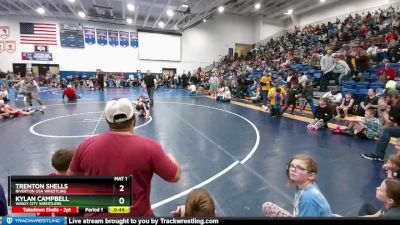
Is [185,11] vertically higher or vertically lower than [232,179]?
higher

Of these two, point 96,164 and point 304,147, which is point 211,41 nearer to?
point 304,147

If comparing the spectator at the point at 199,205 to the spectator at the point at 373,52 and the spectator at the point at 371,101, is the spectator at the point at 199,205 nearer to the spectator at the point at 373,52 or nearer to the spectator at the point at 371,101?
the spectator at the point at 371,101

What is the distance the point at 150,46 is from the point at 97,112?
67.4 feet

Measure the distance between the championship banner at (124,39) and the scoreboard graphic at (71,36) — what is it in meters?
3.83

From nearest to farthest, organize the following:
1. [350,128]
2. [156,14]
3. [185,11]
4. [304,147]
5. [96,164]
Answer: [96,164] < [304,147] < [350,128] < [185,11] < [156,14]

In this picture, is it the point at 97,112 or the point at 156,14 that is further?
the point at 156,14

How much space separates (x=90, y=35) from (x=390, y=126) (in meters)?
28.5

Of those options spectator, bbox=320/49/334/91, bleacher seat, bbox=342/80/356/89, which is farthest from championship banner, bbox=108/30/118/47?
bleacher seat, bbox=342/80/356/89

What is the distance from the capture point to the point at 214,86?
60.3 feet

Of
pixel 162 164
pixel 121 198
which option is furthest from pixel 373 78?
pixel 121 198

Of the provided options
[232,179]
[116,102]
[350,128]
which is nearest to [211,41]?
[350,128]

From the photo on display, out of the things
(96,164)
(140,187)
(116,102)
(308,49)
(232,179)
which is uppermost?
(308,49)

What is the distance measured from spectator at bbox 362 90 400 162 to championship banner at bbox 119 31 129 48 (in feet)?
90.5

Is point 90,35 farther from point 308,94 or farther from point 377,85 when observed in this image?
point 377,85
